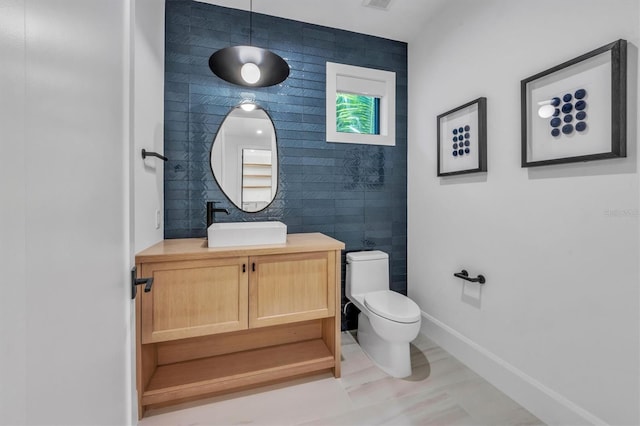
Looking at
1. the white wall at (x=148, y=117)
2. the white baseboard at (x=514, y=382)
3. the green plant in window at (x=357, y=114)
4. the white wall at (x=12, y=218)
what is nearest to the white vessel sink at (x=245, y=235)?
the white wall at (x=148, y=117)

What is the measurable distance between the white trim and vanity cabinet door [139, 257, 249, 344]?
4.48 feet

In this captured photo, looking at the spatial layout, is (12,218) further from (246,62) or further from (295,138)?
(295,138)

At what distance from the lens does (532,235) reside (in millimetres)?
1502

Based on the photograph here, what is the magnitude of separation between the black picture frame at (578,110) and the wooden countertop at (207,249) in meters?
1.26

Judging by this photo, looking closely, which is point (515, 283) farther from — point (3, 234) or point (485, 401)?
point (3, 234)

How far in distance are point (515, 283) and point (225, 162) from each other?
210 cm

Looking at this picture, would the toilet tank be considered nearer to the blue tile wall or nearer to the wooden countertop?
the blue tile wall

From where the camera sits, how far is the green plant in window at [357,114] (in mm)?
2439

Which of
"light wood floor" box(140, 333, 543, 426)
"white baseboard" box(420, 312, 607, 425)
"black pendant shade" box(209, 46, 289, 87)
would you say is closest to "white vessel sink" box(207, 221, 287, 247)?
"light wood floor" box(140, 333, 543, 426)

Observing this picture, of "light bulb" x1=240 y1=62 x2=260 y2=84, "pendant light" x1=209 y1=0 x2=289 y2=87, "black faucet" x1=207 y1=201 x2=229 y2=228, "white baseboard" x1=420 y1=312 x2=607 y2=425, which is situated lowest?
"white baseboard" x1=420 y1=312 x2=607 y2=425

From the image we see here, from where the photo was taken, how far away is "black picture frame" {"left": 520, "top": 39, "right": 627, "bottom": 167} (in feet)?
3.73

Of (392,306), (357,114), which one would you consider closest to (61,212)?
(392,306)

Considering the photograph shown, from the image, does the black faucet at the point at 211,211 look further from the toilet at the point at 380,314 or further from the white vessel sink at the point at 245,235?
the toilet at the point at 380,314

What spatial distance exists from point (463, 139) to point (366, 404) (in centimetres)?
183
